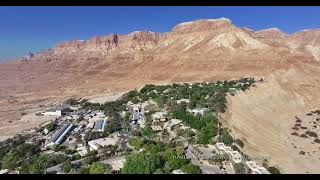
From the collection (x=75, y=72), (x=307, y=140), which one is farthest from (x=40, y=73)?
(x=307, y=140)

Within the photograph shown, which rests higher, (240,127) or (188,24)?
(188,24)

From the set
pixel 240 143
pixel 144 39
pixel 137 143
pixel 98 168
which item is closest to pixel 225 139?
pixel 240 143

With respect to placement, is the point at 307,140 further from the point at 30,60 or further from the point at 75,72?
the point at 30,60

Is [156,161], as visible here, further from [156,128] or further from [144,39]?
[144,39]

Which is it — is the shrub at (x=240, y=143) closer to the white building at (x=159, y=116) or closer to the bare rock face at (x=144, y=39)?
the white building at (x=159, y=116)

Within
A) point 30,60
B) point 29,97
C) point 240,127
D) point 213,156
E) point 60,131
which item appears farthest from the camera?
point 30,60
